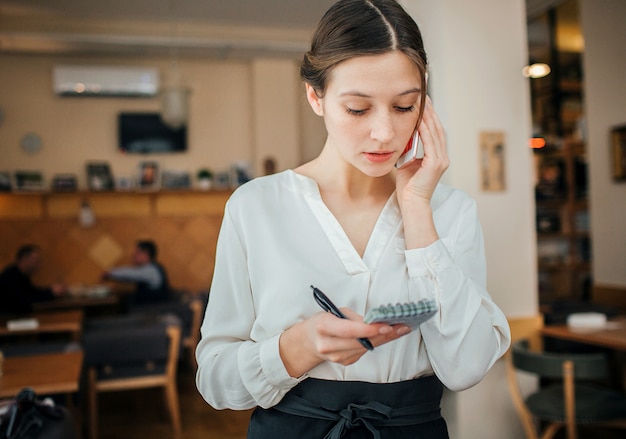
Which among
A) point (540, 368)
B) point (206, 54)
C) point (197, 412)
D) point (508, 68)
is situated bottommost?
point (197, 412)

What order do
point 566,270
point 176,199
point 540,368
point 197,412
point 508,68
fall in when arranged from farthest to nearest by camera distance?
point 176,199, point 566,270, point 197,412, point 508,68, point 540,368

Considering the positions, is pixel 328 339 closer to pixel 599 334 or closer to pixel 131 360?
pixel 599 334

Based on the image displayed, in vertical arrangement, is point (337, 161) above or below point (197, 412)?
above

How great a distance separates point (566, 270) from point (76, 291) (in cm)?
634

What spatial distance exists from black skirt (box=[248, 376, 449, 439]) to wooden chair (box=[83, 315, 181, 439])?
13.4 ft

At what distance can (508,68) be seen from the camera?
386cm

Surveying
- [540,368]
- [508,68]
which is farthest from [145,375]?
[508,68]

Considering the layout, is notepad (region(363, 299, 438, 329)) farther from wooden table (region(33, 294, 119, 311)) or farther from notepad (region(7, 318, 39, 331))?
wooden table (region(33, 294, 119, 311))

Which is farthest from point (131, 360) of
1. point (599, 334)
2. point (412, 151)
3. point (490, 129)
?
point (412, 151)

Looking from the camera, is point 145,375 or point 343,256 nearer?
point 343,256

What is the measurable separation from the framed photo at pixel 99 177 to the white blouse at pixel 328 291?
7.78 metres

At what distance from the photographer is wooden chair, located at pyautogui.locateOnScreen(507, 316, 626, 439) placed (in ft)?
11.1

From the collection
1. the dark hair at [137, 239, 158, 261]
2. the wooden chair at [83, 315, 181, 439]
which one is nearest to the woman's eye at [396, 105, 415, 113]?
the wooden chair at [83, 315, 181, 439]

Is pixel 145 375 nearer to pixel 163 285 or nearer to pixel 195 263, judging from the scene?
pixel 163 285
